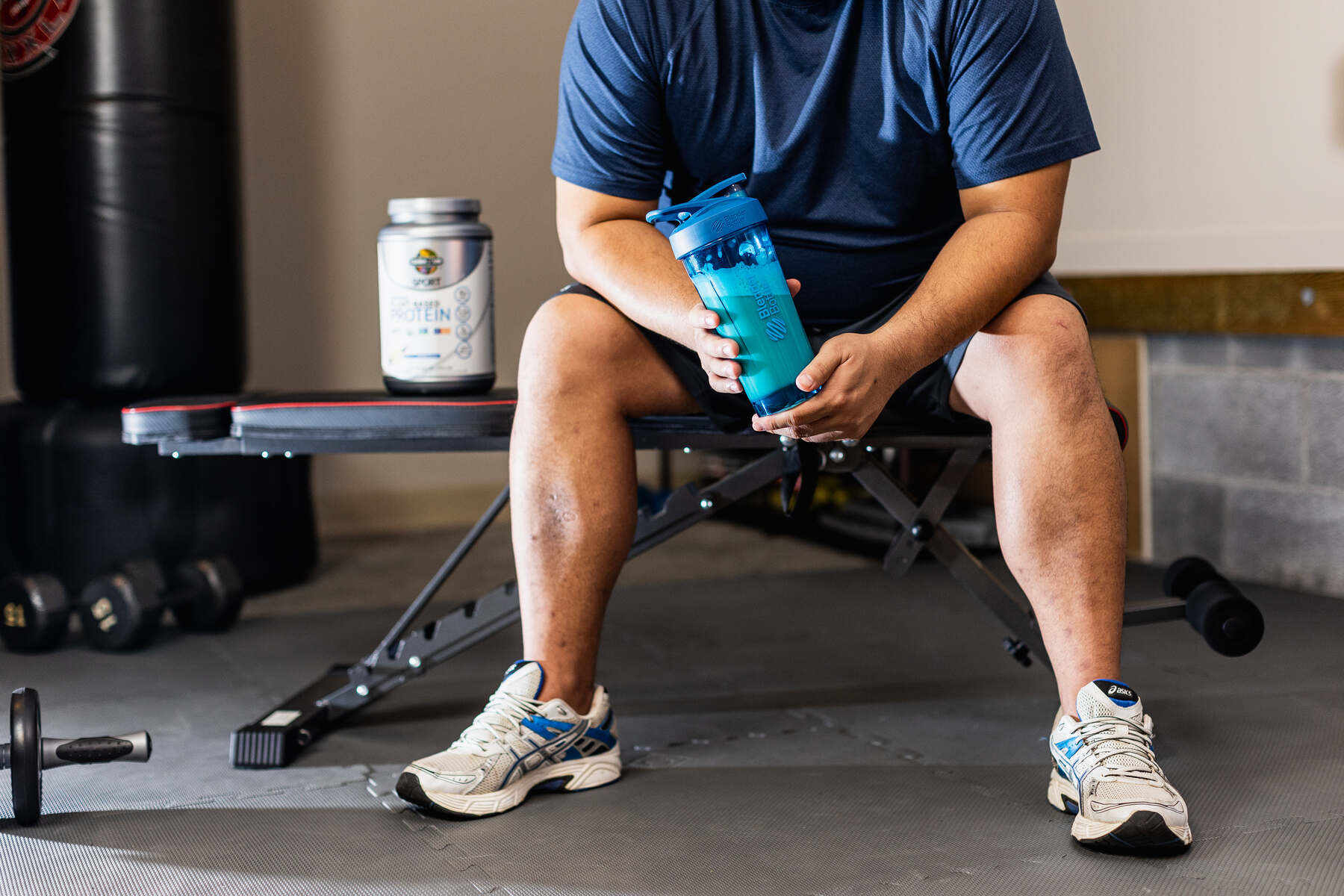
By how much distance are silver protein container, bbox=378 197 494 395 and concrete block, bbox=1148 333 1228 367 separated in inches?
68.1

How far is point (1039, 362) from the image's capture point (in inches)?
51.4

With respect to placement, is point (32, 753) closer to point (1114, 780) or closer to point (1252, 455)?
point (1114, 780)

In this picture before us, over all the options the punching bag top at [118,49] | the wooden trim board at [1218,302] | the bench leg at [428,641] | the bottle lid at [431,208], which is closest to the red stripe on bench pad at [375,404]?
the bench leg at [428,641]

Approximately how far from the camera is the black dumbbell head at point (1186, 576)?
168 cm

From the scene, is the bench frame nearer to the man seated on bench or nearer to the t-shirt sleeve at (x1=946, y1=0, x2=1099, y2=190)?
the man seated on bench

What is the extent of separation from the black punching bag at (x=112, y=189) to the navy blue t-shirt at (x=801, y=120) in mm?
1391

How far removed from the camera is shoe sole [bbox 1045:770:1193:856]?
3.95 ft

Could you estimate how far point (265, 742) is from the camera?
1571 millimetres

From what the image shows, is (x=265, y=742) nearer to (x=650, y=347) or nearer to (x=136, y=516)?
(x=650, y=347)

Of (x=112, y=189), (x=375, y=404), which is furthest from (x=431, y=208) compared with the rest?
(x=112, y=189)

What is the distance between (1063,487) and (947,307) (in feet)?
0.70

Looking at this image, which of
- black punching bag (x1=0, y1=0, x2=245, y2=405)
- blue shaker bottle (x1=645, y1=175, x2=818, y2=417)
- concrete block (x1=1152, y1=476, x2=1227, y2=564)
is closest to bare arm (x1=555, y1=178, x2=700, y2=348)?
blue shaker bottle (x1=645, y1=175, x2=818, y2=417)

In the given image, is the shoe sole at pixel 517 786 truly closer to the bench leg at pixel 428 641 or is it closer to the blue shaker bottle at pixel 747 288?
the bench leg at pixel 428 641

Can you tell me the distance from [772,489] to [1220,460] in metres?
1.19
